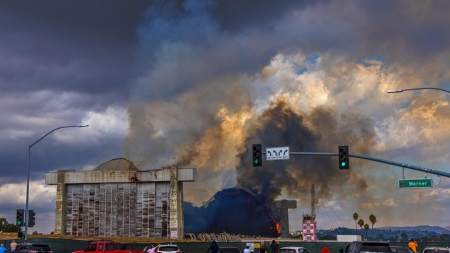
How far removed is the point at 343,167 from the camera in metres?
42.5

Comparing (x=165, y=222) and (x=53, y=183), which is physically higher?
(x=53, y=183)

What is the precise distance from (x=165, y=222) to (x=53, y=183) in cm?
1983

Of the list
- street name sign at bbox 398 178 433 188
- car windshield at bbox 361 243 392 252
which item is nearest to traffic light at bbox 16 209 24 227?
car windshield at bbox 361 243 392 252

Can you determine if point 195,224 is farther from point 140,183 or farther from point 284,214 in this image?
point 140,183

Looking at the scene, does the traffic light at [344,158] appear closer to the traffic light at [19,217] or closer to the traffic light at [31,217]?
the traffic light at [31,217]

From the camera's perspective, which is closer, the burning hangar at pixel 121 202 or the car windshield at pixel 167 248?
the car windshield at pixel 167 248

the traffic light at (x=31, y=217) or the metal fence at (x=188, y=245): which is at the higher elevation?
the traffic light at (x=31, y=217)

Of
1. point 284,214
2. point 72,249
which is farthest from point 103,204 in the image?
point 284,214

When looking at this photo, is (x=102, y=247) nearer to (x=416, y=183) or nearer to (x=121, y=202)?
(x=416, y=183)

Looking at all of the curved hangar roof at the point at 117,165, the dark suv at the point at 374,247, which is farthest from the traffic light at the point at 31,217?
the curved hangar roof at the point at 117,165

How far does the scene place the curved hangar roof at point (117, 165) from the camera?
98250mm

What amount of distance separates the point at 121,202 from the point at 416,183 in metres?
51.6

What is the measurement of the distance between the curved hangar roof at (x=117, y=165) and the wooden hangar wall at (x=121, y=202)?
353 inches

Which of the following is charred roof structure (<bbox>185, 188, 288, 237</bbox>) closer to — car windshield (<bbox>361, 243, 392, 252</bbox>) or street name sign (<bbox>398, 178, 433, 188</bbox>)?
street name sign (<bbox>398, 178, 433, 188</bbox>)
